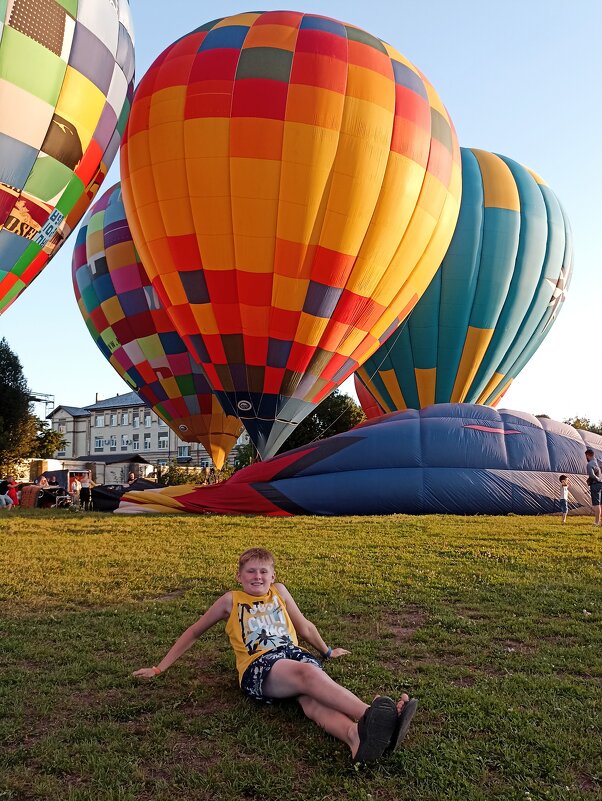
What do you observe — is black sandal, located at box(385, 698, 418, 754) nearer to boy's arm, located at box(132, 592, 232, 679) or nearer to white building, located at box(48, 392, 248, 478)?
boy's arm, located at box(132, 592, 232, 679)

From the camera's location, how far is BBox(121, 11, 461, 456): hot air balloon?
13930 mm

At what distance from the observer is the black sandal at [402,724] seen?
3084 mm

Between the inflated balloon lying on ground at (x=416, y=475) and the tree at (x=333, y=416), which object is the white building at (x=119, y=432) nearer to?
the tree at (x=333, y=416)

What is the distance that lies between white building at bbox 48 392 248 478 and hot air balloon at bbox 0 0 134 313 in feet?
196

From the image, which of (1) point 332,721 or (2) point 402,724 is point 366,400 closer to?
(1) point 332,721

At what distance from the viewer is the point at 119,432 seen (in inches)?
3140

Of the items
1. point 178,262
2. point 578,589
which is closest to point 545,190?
point 178,262

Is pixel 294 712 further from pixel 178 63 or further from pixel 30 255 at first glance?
pixel 178 63

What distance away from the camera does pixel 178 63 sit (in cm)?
1484

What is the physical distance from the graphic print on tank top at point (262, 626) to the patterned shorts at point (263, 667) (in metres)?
0.08

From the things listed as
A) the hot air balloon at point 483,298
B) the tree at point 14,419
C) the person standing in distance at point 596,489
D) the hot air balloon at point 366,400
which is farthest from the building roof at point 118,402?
the person standing in distance at point 596,489

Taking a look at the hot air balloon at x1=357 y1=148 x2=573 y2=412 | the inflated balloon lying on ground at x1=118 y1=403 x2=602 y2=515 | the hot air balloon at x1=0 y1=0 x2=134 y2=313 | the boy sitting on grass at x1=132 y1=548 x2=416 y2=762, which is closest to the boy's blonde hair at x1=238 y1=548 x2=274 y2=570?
the boy sitting on grass at x1=132 y1=548 x2=416 y2=762

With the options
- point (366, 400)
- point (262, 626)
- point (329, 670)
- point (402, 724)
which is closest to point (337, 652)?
point (329, 670)

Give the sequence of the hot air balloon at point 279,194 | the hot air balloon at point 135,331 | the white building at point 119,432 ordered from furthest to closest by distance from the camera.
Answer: the white building at point 119,432 → the hot air balloon at point 135,331 → the hot air balloon at point 279,194
